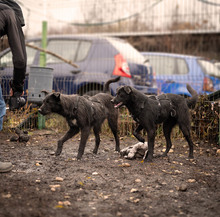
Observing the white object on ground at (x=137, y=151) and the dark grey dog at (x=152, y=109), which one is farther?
the white object on ground at (x=137, y=151)

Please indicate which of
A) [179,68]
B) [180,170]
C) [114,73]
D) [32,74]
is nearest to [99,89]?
[114,73]

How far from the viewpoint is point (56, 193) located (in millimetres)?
2977

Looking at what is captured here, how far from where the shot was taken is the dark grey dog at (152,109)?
4418 millimetres

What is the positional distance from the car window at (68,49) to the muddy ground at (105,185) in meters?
2.91

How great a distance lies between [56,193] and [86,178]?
61 centimetres

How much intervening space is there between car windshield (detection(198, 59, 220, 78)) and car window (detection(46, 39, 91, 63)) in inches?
132

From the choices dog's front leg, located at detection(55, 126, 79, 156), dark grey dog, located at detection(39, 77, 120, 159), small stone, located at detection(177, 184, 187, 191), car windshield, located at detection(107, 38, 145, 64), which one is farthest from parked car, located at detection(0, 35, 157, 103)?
small stone, located at detection(177, 184, 187, 191)

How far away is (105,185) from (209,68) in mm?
6351

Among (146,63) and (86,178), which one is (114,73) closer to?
(146,63)

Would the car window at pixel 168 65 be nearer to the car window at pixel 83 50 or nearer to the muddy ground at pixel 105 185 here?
the car window at pixel 83 50

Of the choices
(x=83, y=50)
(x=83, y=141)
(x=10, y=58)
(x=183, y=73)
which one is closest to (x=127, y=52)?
(x=83, y=50)

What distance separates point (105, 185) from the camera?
3.34m

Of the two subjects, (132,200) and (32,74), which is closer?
(132,200)

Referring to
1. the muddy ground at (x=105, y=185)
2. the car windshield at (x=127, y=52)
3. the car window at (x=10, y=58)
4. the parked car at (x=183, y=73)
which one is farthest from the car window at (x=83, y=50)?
the muddy ground at (x=105, y=185)
